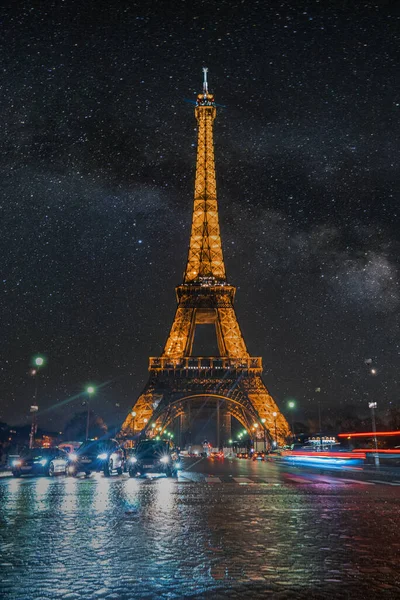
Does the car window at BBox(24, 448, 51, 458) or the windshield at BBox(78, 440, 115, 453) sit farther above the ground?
the windshield at BBox(78, 440, 115, 453)

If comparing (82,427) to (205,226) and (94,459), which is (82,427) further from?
(94,459)

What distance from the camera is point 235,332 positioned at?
70.6 meters

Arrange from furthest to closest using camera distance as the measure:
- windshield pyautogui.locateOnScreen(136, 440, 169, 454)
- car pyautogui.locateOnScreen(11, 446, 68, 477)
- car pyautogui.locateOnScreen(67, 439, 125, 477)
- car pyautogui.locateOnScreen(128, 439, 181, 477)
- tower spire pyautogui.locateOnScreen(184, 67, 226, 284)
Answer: tower spire pyautogui.locateOnScreen(184, 67, 226, 284)
car pyautogui.locateOnScreen(67, 439, 125, 477)
car pyautogui.locateOnScreen(11, 446, 68, 477)
windshield pyautogui.locateOnScreen(136, 440, 169, 454)
car pyautogui.locateOnScreen(128, 439, 181, 477)

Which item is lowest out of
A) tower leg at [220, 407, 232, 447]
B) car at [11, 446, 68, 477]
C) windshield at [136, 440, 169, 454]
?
car at [11, 446, 68, 477]

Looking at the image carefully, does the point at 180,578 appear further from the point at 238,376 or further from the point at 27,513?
the point at 238,376

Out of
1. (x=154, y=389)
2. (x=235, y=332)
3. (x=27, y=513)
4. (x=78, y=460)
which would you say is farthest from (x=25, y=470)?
(x=235, y=332)

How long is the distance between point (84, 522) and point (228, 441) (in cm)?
13167

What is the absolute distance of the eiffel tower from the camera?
64.8 meters

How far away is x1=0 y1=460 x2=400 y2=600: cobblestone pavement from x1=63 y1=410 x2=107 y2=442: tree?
137 m

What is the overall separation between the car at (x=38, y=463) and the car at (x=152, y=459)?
4.25 meters

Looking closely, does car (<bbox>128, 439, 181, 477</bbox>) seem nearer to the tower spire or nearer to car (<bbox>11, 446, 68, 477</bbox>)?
car (<bbox>11, 446, 68, 477</bbox>)

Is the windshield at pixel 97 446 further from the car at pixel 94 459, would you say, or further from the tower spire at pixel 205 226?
the tower spire at pixel 205 226

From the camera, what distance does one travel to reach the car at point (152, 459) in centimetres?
2420

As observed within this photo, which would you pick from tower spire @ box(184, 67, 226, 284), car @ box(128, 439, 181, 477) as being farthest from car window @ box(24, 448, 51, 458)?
tower spire @ box(184, 67, 226, 284)
